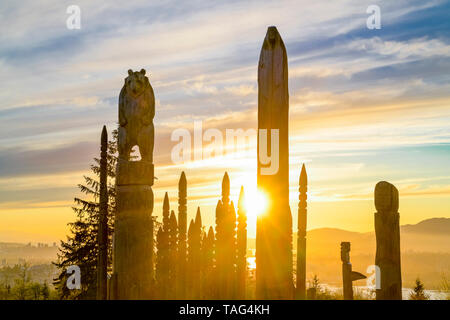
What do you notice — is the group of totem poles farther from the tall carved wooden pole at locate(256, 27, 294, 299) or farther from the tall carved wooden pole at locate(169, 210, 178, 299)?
the tall carved wooden pole at locate(169, 210, 178, 299)

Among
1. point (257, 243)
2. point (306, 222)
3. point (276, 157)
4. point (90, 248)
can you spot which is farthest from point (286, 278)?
point (90, 248)

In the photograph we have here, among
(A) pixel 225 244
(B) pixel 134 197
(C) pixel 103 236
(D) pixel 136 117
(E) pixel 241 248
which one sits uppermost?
(D) pixel 136 117

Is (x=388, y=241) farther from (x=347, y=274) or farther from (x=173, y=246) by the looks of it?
(x=173, y=246)

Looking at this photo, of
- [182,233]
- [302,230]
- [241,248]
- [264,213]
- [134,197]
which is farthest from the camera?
[182,233]

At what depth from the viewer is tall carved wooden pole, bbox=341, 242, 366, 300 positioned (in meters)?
11.8

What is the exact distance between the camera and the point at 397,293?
8.42 meters

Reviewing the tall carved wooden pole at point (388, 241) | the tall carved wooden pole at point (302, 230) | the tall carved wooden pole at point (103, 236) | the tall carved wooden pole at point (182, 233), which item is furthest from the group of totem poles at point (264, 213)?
the tall carved wooden pole at point (103, 236)

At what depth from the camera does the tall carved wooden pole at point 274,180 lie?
22.6ft

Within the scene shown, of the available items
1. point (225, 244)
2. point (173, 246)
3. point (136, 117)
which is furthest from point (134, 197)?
point (173, 246)

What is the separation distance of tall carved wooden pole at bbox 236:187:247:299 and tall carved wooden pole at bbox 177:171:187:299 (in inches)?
68.2

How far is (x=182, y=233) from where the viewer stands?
1706 centimetres

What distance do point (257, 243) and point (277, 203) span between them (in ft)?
1.98

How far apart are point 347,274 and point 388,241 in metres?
3.83
